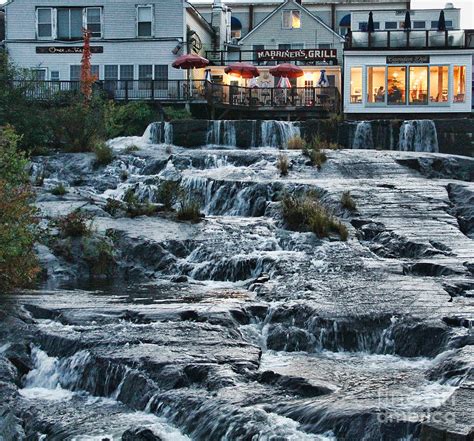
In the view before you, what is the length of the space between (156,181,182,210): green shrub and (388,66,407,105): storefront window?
2399cm

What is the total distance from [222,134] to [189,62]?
31.9 ft

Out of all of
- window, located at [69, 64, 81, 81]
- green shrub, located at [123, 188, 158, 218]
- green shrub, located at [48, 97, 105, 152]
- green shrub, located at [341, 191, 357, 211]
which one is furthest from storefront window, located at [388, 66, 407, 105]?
green shrub, located at [123, 188, 158, 218]

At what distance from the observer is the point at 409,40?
47250 millimetres

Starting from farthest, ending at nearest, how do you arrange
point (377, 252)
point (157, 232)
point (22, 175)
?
point (157, 232), point (377, 252), point (22, 175)

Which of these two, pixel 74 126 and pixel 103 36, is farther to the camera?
pixel 103 36

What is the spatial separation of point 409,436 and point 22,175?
1112cm

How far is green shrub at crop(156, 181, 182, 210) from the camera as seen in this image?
2491 cm

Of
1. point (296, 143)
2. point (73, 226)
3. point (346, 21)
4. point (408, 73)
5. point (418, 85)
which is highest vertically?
point (346, 21)

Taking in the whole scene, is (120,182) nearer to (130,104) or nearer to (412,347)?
(130,104)

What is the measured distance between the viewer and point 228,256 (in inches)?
822

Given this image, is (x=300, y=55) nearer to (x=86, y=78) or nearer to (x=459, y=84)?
(x=459, y=84)

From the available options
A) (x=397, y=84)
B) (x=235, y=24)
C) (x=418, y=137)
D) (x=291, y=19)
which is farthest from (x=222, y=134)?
(x=235, y=24)

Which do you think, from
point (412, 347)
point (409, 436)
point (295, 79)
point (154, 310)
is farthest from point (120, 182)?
point (295, 79)

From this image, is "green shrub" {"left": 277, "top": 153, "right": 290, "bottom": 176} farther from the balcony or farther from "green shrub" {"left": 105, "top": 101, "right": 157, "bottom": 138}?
the balcony
